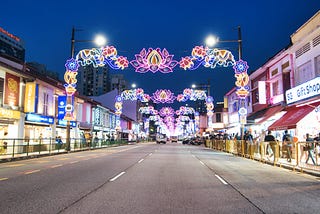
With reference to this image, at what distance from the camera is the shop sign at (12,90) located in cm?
2608

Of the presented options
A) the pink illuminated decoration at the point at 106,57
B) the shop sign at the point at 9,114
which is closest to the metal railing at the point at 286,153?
the pink illuminated decoration at the point at 106,57

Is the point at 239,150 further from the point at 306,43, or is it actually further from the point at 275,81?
the point at 306,43

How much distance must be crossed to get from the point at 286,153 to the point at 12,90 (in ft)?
70.2

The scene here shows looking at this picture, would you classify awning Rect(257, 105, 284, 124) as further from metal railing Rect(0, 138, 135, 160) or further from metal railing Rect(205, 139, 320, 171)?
metal railing Rect(0, 138, 135, 160)

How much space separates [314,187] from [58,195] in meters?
7.98

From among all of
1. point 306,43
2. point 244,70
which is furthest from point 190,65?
point 306,43

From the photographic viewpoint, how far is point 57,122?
119 feet

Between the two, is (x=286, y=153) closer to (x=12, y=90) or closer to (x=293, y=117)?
(x=293, y=117)

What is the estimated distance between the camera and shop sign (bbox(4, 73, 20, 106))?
26078mm

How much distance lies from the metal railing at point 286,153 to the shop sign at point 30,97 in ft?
60.4

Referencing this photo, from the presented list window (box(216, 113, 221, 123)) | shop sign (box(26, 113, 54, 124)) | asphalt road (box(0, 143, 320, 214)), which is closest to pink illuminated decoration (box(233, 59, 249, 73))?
asphalt road (box(0, 143, 320, 214))

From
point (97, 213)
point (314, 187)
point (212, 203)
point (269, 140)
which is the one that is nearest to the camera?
point (97, 213)

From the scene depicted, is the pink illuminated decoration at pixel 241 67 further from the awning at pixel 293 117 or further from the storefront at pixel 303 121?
the storefront at pixel 303 121

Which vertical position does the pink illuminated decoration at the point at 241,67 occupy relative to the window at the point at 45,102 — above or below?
above
